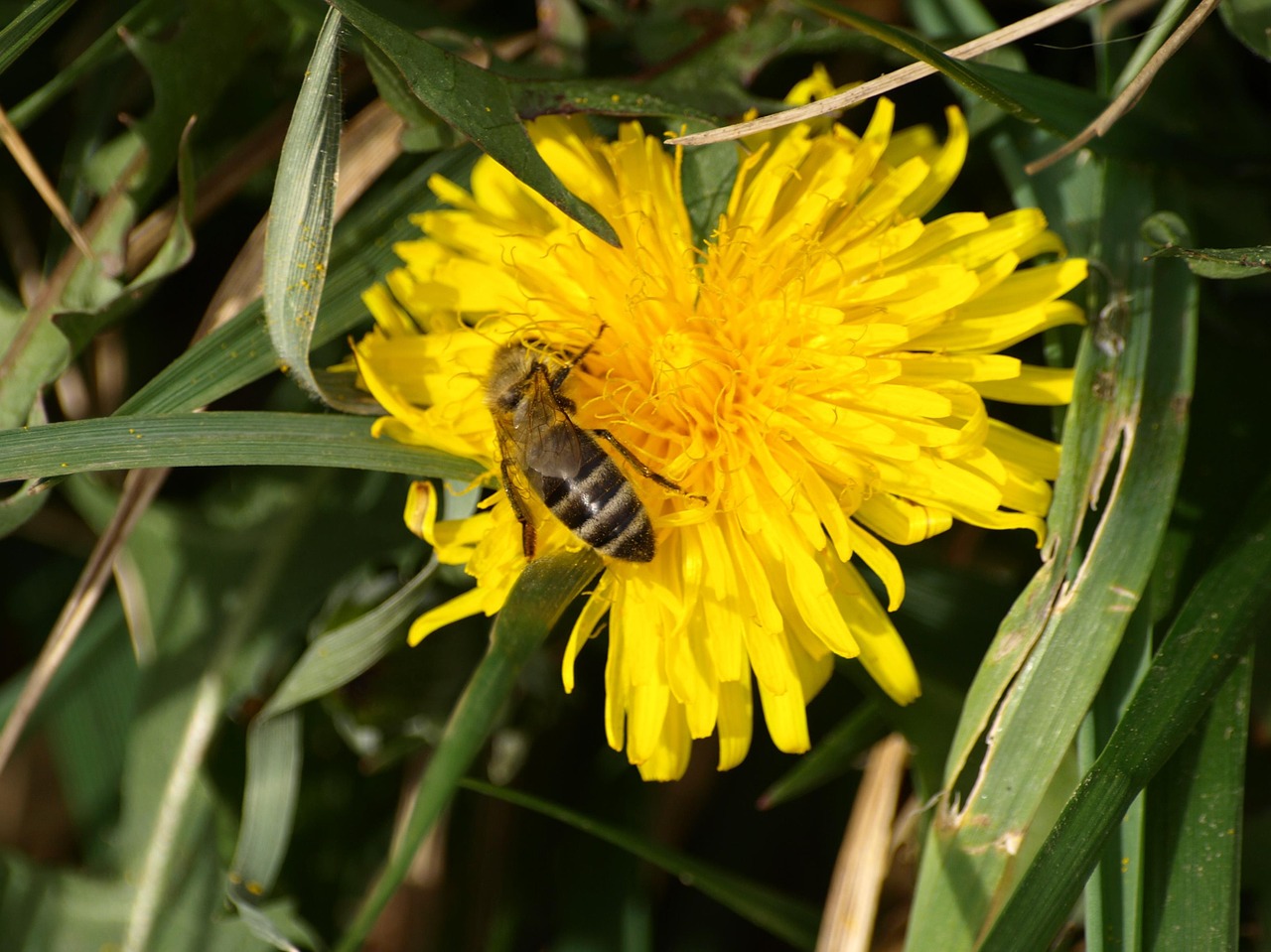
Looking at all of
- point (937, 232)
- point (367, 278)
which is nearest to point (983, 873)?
point (937, 232)

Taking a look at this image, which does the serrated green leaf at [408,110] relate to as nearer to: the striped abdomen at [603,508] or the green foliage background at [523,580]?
the green foliage background at [523,580]

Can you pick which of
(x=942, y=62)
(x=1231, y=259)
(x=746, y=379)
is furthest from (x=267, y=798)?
(x=1231, y=259)

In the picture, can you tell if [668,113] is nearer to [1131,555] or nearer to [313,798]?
[1131,555]

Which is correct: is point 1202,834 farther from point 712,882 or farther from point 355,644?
point 355,644

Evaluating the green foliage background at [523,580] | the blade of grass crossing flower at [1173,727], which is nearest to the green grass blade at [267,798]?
the green foliage background at [523,580]

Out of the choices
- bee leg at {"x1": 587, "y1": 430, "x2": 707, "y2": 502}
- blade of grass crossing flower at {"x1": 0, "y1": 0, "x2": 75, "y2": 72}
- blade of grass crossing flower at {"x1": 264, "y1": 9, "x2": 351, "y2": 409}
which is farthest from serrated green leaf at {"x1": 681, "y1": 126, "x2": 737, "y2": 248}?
blade of grass crossing flower at {"x1": 0, "y1": 0, "x2": 75, "y2": 72}

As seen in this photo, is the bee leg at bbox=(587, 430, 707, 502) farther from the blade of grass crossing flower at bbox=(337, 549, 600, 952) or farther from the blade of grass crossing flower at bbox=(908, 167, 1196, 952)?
the blade of grass crossing flower at bbox=(908, 167, 1196, 952)
